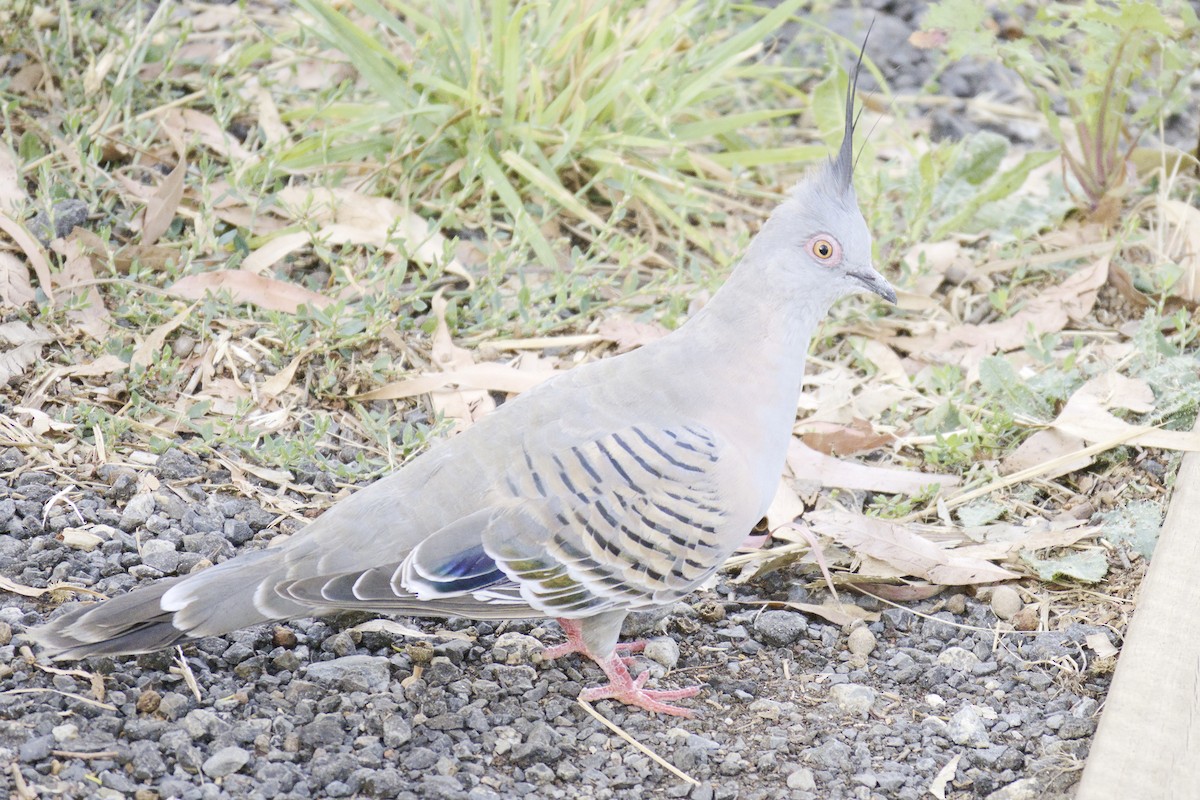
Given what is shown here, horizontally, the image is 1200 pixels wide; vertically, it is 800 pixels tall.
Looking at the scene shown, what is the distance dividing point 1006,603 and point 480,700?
1335 mm

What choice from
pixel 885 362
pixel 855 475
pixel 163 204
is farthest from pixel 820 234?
pixel 163 204

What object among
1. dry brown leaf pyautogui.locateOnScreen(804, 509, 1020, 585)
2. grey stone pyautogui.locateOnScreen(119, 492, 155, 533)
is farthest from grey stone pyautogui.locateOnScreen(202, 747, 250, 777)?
dry brown leaf pyautogui.locateOnScreen(804, 509, 1020, 585)

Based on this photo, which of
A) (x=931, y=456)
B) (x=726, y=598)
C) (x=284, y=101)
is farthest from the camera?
(x=284, y=101)

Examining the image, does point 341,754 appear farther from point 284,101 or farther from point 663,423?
point 284,101

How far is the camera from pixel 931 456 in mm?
3859

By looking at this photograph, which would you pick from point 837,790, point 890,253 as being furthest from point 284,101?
point 837,790

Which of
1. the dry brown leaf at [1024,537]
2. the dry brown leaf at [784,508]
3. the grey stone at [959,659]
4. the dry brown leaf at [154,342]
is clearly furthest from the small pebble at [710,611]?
the dry brown leaf at [154,342]

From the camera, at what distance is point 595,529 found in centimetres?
289

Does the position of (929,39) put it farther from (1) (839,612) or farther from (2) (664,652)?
(2) (664,652)

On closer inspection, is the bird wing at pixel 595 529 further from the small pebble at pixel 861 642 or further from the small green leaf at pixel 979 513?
the small green leaf at pixel 979 513

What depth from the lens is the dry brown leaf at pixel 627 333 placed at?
4.23 metres

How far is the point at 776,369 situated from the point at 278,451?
1.35 m

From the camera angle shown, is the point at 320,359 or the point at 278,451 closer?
the point at 278,451

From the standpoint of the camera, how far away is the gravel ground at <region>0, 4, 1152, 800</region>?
8.55ft
